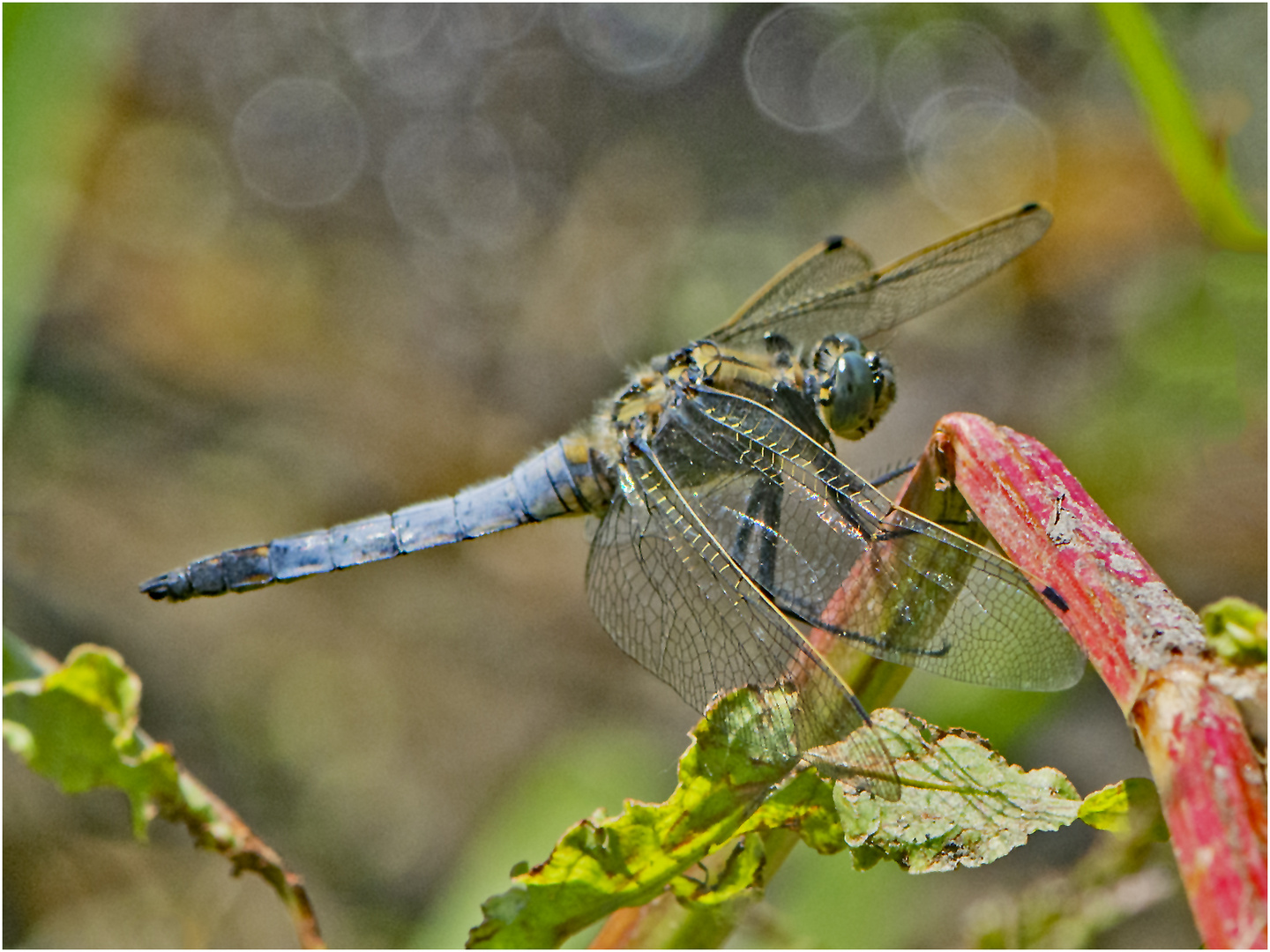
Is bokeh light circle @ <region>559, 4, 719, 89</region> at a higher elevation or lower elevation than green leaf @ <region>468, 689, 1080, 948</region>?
higher

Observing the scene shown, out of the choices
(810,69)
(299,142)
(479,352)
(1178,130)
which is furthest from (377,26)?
(1178,130)

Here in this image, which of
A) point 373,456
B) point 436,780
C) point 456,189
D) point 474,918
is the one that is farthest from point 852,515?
point 456,189

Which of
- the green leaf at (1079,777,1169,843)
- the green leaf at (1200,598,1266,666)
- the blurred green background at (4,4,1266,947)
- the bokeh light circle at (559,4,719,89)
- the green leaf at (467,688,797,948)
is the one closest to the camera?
the green leaf at (1200,598,1266,666)

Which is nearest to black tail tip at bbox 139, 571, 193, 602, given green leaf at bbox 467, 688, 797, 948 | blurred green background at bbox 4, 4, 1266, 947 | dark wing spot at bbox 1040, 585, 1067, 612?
blurred green background at bbox 4, 4, 1266, 947

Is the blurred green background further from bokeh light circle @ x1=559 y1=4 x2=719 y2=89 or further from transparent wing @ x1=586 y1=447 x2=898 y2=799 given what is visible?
transparent wing @ x1=586 y1=447 x2=898 y2=799

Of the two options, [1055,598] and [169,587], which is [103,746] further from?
[1055,598]

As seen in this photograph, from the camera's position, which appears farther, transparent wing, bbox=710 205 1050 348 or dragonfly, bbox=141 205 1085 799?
transparent wing, bbox=710 205 1050 348

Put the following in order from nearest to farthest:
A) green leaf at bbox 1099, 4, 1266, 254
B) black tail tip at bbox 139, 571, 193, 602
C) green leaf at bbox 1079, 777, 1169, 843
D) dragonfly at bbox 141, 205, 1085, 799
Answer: green leaf at bbox 1079, 777, 1169, 843 → dragonfly at bbox 141, 205, 1085, 799 → black tail tip at bbox 139, 571, 193, 602 → green leaf at bbox 1099, 4, 1266, 254

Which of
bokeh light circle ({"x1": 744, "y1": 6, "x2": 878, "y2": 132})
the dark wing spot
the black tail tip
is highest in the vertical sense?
bokeh light circle ({"x1": 744, "y1": 6, "x2": 878, "y2": 132})
